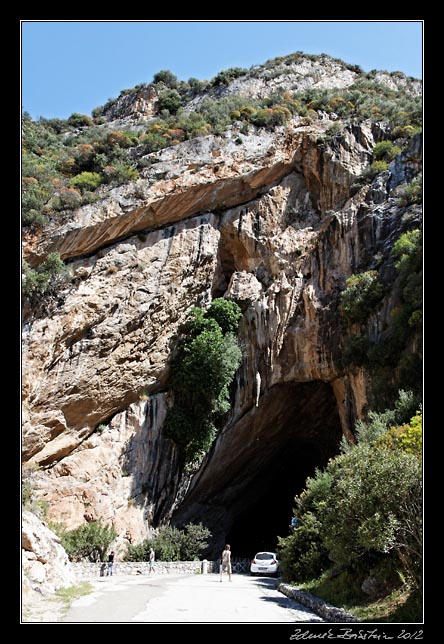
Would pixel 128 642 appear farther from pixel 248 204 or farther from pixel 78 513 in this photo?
pixel 248 204

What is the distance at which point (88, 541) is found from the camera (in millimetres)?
22406

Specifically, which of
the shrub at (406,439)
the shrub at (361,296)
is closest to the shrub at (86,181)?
A: the shrub at (361,296)

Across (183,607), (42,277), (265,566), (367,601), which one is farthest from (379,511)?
(42,277)

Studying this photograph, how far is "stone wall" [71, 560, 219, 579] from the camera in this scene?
19609 millimetres

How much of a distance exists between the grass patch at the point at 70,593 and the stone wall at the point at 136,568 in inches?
199

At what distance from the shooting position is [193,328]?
2934cm

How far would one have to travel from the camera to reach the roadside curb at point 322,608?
31.6ft

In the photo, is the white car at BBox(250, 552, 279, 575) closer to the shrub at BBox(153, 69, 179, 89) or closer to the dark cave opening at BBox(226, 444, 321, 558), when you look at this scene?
the dark cave opening at BBox(226, 444, 321, 558)

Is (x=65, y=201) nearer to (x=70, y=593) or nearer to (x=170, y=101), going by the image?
(x=70, y=593)

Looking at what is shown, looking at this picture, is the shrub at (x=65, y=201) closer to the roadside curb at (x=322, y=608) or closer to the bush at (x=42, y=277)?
the bush at (x=42, y=277)

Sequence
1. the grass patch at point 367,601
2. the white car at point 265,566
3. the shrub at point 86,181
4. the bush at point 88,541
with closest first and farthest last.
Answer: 1. the grass patch at point 367,601
2. the bush at point 88,541
3. the white car at point 265,566
4. the shrub at point 86,181

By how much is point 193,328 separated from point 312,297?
656 centimetres

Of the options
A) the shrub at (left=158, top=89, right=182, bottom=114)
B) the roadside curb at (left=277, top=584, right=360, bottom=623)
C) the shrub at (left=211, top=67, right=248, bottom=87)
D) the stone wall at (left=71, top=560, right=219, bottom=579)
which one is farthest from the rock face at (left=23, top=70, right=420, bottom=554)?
the shrub at (left=211, top=67, right=248, bottom=87)
